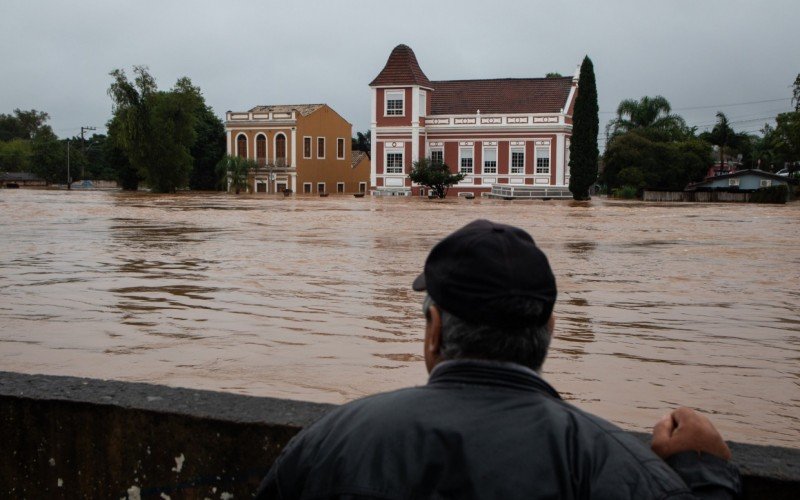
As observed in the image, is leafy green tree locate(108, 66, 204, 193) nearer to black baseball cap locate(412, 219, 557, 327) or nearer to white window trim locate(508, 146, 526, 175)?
white window trim locate(508, 146, 526, 175)

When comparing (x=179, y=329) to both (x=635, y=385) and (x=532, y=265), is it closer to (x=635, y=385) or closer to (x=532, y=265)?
(x=635, y=385)

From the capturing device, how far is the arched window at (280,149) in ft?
211

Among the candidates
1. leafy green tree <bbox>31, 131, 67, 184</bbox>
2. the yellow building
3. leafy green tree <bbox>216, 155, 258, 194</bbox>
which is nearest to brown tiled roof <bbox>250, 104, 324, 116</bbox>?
the yellow building

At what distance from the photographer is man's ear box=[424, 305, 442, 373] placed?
1.69m

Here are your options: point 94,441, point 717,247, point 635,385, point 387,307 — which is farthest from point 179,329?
point 717,247

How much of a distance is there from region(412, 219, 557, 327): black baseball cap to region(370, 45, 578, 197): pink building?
51.1 m

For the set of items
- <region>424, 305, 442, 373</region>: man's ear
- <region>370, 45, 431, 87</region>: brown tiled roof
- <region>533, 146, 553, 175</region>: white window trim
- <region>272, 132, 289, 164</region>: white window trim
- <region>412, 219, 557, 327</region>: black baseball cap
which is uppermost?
<region>370, 45, 431, 87</region>: brown tiled roof

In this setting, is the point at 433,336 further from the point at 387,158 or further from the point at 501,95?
the point at 501,95

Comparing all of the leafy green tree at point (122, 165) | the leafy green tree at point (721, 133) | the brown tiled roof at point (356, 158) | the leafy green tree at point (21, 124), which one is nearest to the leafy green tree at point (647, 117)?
the leafy green tree at point (721, 133)

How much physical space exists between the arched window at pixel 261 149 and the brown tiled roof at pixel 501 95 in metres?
14.7

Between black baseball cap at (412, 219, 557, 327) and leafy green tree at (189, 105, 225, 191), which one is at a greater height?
leafy green tree at (189, 105, 225, 191)

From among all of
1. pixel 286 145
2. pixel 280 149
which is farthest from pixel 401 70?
pixel 280 149

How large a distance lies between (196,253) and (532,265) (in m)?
13.0

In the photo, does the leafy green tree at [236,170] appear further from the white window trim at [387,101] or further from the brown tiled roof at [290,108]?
the white window trim at [387,101]
